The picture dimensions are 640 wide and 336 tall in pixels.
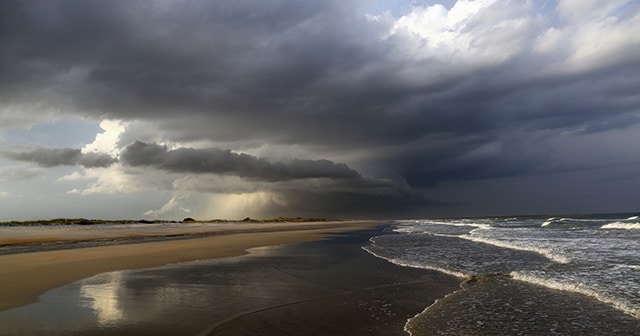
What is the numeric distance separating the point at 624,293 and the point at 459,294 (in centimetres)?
456

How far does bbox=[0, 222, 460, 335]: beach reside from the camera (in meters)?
7.88

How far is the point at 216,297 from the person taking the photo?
10.4 meters

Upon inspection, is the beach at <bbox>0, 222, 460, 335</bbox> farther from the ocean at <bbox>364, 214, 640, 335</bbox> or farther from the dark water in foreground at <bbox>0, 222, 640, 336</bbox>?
the ocean at <bbox>364, 214, 640, 335</bbox>

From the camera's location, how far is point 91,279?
1358cm

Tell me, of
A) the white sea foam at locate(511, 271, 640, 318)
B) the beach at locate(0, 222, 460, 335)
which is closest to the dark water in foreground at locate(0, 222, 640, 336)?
the beach at locate(0, 222, 460, 335)

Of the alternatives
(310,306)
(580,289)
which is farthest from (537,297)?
(310,306)

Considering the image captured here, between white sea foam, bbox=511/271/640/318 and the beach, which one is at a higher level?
the beach

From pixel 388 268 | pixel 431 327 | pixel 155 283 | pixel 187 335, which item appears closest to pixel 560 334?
pixel 431 327

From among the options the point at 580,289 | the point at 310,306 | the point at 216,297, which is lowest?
the point at 580,289

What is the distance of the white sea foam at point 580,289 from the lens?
9.58 m

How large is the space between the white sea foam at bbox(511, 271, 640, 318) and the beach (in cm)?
259

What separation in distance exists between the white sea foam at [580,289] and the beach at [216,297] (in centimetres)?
259

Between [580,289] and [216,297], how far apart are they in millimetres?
10457

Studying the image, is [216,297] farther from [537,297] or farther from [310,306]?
[537,297]
